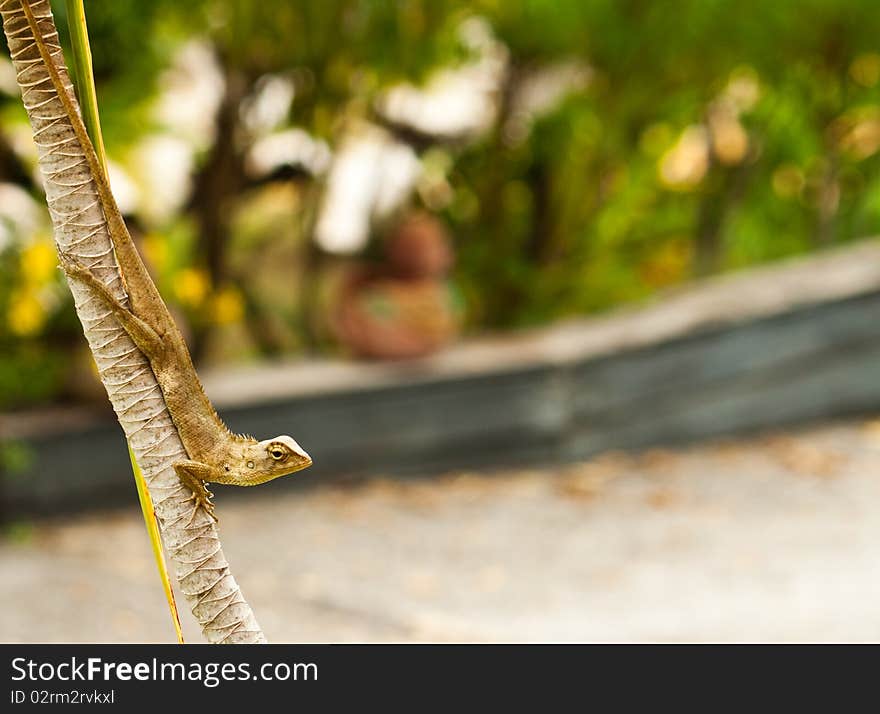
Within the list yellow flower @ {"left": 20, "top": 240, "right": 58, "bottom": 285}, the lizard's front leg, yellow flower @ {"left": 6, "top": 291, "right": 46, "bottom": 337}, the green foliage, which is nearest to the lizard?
A: the lizard's front leg

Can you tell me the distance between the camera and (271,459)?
1189 millimetres

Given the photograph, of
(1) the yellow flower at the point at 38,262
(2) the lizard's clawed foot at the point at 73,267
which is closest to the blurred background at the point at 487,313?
(1) the yellow flower at the point at 38,262

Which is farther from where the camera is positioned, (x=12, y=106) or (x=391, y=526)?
(x=391, y=526)

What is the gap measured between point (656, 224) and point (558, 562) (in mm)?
2957

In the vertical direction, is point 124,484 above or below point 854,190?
below

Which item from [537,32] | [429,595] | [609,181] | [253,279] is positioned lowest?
[429,595]

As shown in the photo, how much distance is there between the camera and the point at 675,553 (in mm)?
4641

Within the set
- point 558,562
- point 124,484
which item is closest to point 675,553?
point 558,562

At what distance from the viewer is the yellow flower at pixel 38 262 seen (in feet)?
16.6

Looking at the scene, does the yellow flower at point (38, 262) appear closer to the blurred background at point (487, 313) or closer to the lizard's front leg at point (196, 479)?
the blurred background at point (487, 313)

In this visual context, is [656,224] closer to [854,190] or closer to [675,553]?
[854,190]

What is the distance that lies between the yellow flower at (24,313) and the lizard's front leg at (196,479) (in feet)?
14.5
